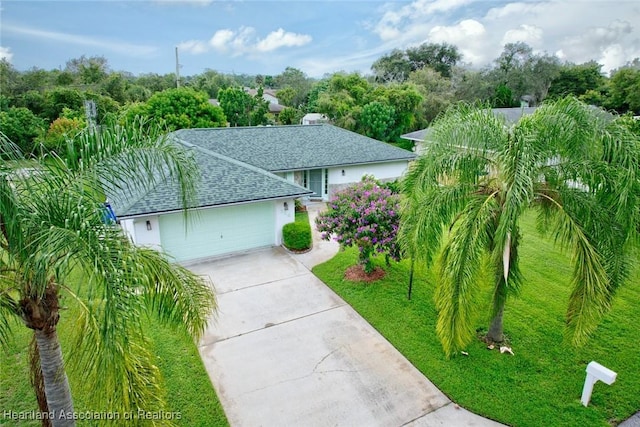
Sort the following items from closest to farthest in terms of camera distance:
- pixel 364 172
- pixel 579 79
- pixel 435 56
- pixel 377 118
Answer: pixel 364 172, pixel 377 118, pixel 579 79, pixel 435 56

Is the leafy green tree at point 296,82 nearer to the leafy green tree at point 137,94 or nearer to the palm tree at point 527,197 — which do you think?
the leafy green tree at point 137,94

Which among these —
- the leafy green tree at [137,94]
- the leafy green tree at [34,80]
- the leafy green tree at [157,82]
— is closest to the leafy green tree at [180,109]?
the leafy green tree at [137,94]

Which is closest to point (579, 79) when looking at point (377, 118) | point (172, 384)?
point (377, 118)

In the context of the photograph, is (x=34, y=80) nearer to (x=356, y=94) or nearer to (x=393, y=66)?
(x=356, y=94)

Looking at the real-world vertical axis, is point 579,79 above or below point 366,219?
above

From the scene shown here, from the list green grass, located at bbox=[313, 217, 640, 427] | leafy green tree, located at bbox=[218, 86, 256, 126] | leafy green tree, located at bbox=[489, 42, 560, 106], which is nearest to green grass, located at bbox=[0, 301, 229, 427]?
green grass, located at bbox=[313, 217, 640, 427]

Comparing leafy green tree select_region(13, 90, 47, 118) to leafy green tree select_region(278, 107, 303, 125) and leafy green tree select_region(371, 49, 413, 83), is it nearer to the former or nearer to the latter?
leafy green tree select_region(278, 107, 303, 125)

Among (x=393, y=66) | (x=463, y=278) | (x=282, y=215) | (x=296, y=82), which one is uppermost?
(x=393, y=66)
